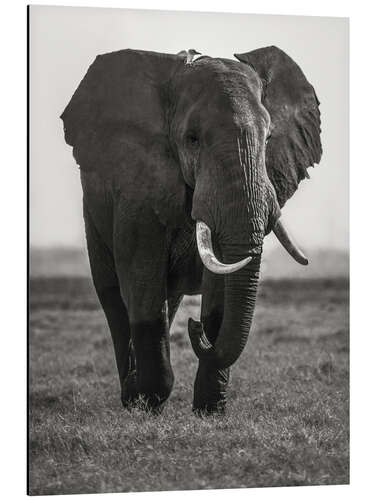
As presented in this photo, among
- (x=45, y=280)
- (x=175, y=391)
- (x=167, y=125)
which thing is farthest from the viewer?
(x=45, y=280)

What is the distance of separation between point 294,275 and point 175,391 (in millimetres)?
3264

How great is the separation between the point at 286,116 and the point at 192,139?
75 centimetres

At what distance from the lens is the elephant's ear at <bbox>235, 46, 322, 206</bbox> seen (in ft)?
25.1

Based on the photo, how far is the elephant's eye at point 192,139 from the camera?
23.7 feet

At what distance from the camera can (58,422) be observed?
791cm

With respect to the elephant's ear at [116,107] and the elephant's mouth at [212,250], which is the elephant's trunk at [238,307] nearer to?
the elephant's mouth at [212,250]

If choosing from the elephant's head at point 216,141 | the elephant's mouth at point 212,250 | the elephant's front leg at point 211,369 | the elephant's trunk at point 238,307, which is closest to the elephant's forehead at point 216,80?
the elephant's head at point 216,141

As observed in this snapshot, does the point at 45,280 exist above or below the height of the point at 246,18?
below

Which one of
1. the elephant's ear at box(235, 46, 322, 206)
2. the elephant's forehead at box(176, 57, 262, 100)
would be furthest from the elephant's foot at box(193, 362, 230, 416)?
→ the elephant's forehead at box(176, 57, 262, 100)

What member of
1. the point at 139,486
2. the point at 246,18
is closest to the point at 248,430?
the point at 139,486

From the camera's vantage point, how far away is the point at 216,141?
7062 millimetres

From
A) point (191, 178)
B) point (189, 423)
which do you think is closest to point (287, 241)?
point (191, 178)

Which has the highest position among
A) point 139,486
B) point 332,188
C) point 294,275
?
point 332,188
